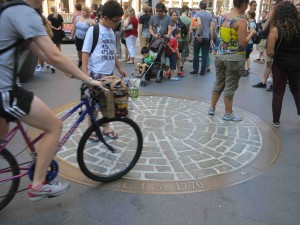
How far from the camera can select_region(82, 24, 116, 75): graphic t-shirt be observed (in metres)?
4.02

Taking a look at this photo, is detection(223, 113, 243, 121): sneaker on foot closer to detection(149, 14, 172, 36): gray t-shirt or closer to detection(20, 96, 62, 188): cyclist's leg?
detection(20, 96, 62, 188): cyclist's leg

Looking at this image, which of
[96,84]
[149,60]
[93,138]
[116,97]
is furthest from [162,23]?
[96,84]

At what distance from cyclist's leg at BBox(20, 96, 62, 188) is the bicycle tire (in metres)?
0.21

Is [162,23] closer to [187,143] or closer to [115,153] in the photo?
[187,143]

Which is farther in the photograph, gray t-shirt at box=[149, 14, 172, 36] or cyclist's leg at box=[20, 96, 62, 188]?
gray t-shirt at box=[149, 14, 172, 36]

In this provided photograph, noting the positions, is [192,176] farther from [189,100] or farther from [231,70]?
[189,100]

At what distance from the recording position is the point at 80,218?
9.75 feet

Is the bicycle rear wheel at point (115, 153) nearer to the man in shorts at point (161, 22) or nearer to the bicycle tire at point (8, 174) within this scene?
the bicycle tire at point (8, 174)

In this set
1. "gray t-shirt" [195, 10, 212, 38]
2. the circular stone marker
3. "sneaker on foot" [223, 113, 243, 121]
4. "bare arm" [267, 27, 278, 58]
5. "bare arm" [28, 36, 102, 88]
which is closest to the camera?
"bare arm" [28, 36, 102, 88]

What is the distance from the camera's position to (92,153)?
4.08 m

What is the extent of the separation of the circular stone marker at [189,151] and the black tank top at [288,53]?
105cm

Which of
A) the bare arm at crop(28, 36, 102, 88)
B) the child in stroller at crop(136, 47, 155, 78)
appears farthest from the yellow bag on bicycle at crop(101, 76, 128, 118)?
the child in stroller at crop(136, 47, 155, 78)

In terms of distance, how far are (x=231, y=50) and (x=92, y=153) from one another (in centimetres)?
277

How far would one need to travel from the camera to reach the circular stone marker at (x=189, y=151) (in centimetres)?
364
